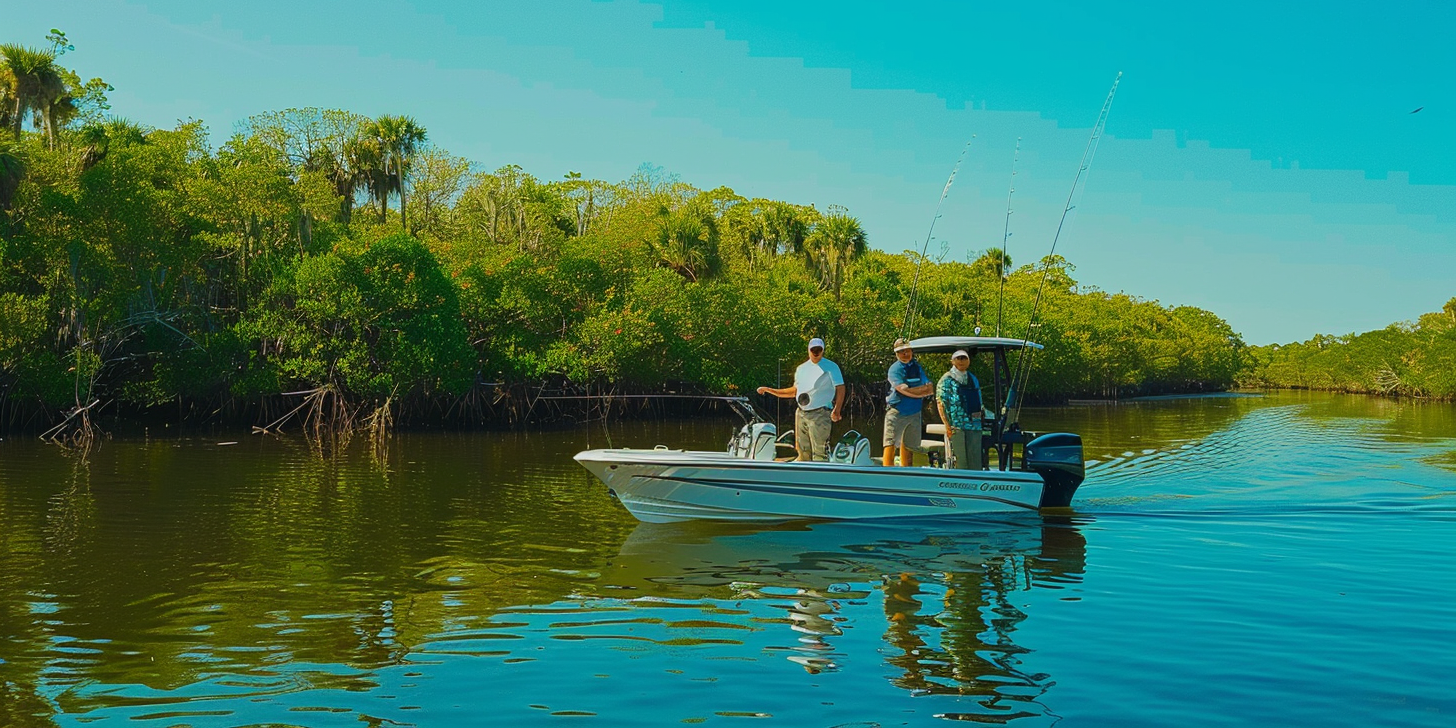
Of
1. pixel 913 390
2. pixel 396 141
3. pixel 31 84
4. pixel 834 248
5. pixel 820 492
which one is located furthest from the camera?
pixel 834 248

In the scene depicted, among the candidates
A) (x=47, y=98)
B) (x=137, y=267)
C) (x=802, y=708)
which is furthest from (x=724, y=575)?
(x=47, y=98)

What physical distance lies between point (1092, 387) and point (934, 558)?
7309 cm

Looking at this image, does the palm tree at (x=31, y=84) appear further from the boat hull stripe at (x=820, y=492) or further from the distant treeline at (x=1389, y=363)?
the distant treeline at (x=1389, y=363)

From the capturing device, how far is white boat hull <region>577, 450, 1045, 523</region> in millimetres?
12094

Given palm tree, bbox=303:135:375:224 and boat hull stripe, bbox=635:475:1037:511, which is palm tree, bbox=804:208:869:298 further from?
boat hull stripe, bbox=635:475:1037:511

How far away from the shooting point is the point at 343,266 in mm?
29719

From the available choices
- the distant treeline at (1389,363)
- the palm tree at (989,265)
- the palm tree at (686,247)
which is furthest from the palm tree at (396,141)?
the distant treeline at (1389,363)

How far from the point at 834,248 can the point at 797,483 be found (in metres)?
41.7

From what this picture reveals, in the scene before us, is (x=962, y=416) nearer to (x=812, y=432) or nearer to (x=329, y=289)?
(x=812, y=432)

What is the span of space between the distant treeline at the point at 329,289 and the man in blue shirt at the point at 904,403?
14.4m

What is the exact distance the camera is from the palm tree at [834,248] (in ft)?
173

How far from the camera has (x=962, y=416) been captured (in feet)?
42.0

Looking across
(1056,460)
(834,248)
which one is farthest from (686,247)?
(1056,460)

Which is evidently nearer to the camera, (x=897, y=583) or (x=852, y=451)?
(x=897, y=583)
